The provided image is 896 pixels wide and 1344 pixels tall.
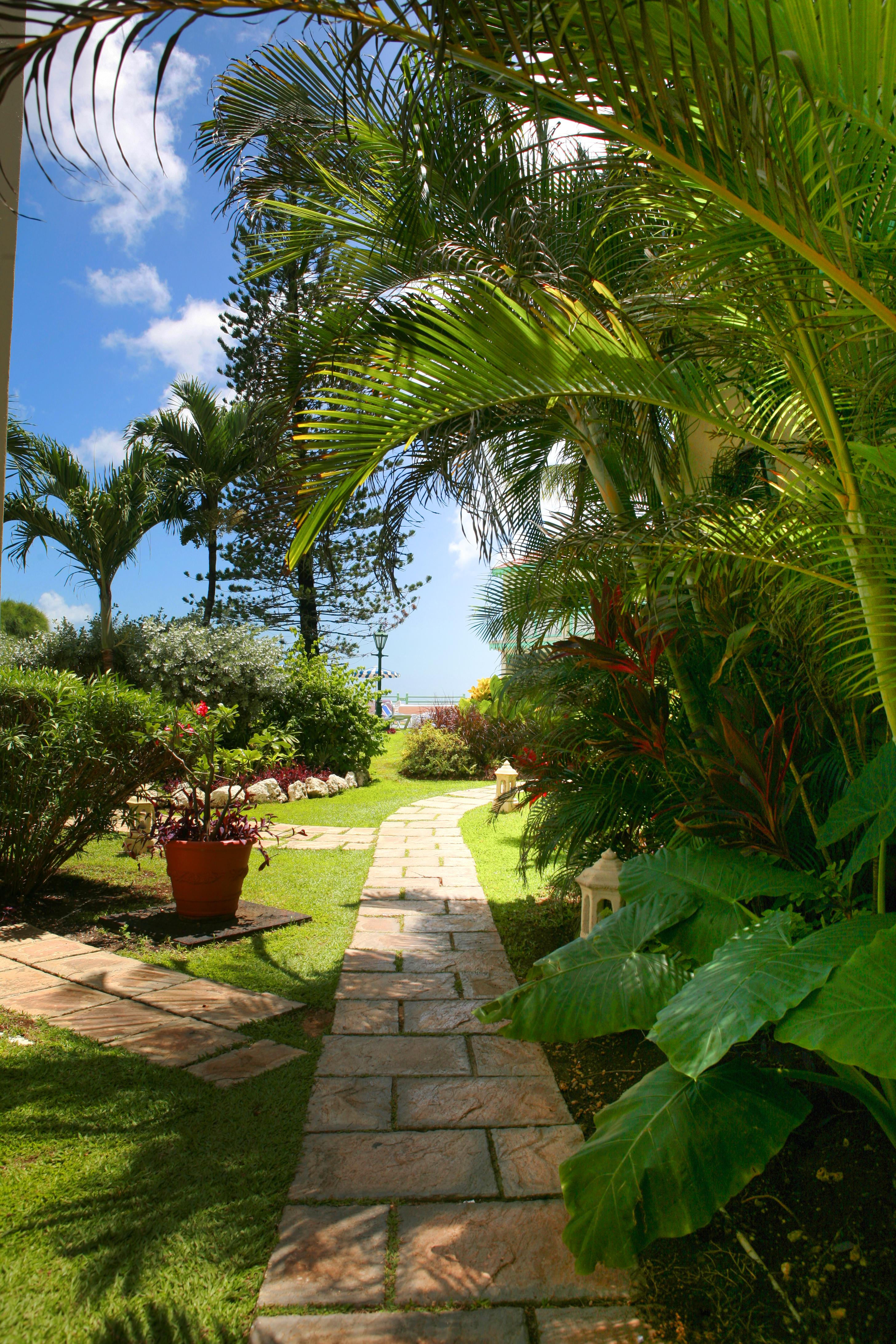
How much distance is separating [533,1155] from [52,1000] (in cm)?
221

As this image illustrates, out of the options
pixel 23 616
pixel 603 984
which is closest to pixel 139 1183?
pixel 603 984

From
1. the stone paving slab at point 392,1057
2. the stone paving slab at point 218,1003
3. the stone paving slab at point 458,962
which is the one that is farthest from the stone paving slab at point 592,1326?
the stone paving slab at point 458,962

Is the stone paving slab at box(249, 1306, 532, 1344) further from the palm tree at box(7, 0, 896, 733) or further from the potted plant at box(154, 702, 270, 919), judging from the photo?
the potted plant at box(154, 702, 270, 919)

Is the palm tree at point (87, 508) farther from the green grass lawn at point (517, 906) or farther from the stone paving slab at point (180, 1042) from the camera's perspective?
the stone paving slab at point (180, 1042)

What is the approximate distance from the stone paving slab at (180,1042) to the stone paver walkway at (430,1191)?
42 cm

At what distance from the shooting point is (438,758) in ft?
43.4

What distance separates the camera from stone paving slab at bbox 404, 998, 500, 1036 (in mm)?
3285

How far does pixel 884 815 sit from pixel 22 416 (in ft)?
46.9

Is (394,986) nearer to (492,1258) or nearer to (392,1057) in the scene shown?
(392,1057)

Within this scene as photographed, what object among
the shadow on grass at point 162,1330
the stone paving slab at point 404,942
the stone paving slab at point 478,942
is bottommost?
the stone paving slab at point 478,942

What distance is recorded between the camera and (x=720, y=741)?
8.63ft

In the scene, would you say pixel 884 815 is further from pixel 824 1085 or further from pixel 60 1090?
pixel 60 1090

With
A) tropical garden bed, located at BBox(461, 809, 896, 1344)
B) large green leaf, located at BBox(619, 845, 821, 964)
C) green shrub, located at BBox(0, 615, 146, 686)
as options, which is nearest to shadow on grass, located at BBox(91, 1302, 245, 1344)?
tropical garden bed, located at BBox(461, 809, 896, 1344)

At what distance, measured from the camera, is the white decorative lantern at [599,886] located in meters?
3.45
